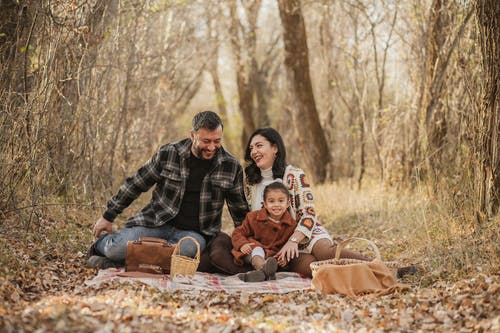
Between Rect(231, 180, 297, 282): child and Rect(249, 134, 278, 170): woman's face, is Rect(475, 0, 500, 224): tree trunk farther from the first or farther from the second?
Rect(249, 134, 278, 170): woman's face

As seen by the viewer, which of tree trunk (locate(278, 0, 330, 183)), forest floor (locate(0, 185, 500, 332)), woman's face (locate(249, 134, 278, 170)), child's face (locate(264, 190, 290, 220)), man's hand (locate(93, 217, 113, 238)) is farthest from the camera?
tree trunk (locate(278, 0, 330, 183))

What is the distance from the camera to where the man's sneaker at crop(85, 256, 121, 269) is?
5.24 meters

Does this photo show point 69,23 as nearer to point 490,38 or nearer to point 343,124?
point 490,38

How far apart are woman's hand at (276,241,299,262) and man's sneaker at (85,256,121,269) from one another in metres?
1.43

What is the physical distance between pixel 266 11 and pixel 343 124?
8181 mm

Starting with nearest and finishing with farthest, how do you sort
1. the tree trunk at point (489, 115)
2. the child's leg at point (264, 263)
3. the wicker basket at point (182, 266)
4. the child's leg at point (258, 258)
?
the wicker basket at point (182, 266)
the child's leg at point (264, 263)
the child's leg at point (258, 258)
the tree trunk at point (489, 115)

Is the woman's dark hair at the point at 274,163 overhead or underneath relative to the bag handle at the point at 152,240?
overhead

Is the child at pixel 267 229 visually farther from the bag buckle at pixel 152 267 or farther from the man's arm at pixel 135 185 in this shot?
the man's arm at pixel 135 185

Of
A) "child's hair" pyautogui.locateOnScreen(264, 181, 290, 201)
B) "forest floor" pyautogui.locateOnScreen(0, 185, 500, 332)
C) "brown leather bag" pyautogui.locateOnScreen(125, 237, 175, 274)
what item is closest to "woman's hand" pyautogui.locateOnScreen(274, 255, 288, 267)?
"child's hair" pyautogui.locateOnScreen(264, 181, 290, 201)

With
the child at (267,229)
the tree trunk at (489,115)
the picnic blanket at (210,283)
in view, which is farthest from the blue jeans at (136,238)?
the tree trunk at (489,115)

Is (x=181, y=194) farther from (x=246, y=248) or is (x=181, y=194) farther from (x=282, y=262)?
(x=282, y=262)

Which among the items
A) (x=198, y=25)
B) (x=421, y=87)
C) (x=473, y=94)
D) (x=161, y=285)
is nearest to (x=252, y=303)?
(x=161, y=285)

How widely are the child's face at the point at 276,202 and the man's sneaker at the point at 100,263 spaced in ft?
4.70

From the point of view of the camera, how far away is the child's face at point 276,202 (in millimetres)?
5375
